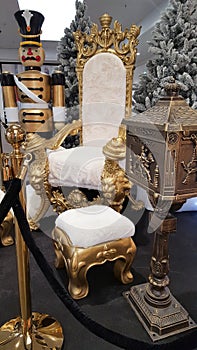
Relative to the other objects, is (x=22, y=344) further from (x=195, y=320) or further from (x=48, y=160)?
(x=48, y=160)

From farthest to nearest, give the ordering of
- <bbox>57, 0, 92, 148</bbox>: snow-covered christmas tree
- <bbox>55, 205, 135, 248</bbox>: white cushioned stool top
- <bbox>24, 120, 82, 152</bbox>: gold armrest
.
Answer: <bbox>57, 0, 92, 148</bbox>: snow-covered christmas tree < <bbox>24, 120, 82, 152</bbox>: gold armrest < <bbox>55, 205, 135, 248</bbox>: white cushioned stool top

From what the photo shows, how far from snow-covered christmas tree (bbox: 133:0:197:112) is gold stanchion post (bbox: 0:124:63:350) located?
200cm

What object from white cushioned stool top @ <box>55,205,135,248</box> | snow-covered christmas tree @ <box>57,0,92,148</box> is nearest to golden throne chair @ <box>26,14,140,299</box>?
white cushioned stool top @ <box>55,205,135,248</box>

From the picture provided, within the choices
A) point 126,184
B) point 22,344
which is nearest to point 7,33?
point 126,184

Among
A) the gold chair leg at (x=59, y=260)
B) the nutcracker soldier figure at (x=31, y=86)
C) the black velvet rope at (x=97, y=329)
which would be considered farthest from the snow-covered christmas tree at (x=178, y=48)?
the black velvet rope at (x=97, y=329)

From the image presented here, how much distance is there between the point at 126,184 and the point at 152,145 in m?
0.95

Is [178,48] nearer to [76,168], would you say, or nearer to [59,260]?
[76,168]

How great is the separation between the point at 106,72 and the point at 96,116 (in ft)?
1.51

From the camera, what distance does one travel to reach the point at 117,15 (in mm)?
5383

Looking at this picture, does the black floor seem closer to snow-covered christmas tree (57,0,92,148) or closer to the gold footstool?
the gold footstool

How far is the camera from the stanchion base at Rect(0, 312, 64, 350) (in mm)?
1270

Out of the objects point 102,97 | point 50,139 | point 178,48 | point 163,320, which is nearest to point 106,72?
point 102,97

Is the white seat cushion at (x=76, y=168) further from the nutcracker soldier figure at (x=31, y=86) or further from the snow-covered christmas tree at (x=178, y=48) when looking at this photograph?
the snow-covered christmas tree at (x=178, y=48)

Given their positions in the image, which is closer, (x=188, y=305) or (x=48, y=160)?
(x=188, y=305)
